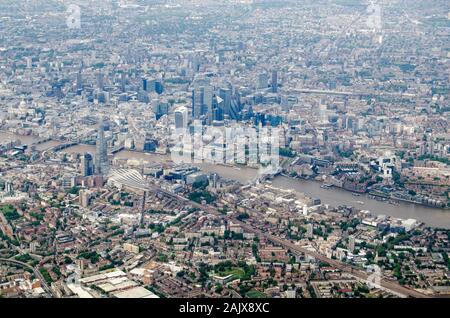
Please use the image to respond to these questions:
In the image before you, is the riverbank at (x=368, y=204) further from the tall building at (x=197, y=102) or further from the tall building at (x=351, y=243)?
the tall building at (x=197, y=102)

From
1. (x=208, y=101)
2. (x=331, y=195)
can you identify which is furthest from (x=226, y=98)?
(x=331, y=195)

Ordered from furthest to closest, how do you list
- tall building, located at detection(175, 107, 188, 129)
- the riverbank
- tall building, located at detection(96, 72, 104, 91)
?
tall building, located at detection(96, 72, 104, 91), tall building, located at detection(175, 107, 188, 129), the riverbank

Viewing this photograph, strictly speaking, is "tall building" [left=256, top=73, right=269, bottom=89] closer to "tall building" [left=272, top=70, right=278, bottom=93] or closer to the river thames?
"tall building" [left=272, top=70, right=278, bottom=93]

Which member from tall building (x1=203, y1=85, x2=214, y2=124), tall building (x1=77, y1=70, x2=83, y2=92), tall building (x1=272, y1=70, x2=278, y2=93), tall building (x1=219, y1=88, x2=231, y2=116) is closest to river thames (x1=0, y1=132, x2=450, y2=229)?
tall building (x1=203, y1=85, x2=214, y2=124)

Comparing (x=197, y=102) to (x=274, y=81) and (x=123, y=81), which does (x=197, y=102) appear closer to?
(x=274, y=81)

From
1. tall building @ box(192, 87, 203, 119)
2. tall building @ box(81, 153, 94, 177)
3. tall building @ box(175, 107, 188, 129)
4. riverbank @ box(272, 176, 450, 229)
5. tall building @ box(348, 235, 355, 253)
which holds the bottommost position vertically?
riverbank @ box(272, 176, 450, 229)

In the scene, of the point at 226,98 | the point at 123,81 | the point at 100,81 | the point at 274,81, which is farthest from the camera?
the point at 123,81

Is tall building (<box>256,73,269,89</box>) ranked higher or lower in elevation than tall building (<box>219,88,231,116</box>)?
higher
